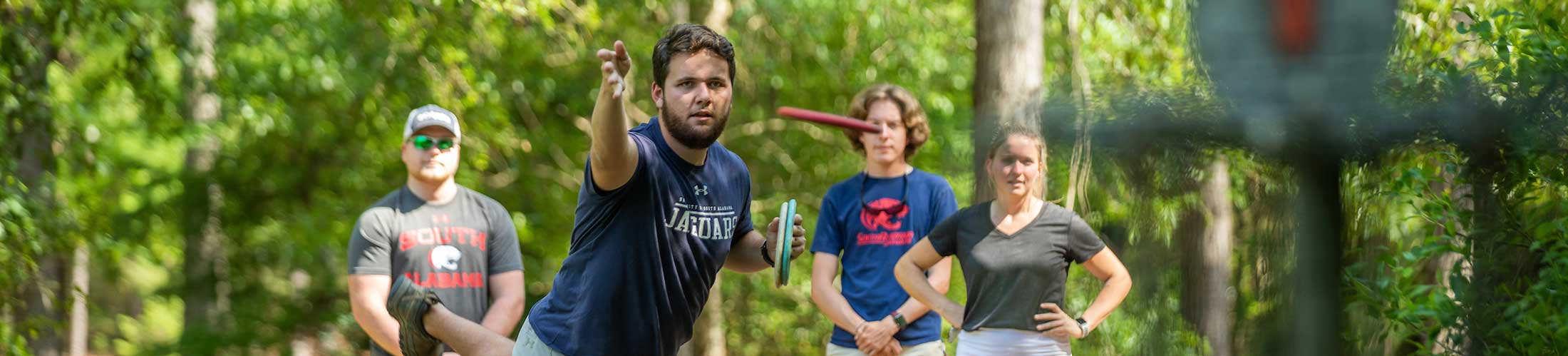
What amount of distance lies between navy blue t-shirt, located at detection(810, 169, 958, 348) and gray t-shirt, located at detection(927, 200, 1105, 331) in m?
0.68

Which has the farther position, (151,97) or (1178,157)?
(151,97)

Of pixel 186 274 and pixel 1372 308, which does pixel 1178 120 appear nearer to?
pixel 1372 308

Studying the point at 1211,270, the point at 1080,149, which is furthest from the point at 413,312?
the point at 1211,270

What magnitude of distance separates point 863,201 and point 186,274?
1148 cm

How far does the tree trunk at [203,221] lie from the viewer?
12.7m

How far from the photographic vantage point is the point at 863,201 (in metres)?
5.45

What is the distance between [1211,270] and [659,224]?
2103mm

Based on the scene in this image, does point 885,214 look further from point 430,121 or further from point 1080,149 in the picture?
point 1080,149

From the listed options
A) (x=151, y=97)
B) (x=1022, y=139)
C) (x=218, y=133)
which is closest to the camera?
(x=1022, y=139)

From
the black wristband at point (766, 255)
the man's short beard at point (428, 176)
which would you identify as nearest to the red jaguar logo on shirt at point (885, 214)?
the black wristband at point (766, 255)

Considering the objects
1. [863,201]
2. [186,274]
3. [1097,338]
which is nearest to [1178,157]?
[1097,338]

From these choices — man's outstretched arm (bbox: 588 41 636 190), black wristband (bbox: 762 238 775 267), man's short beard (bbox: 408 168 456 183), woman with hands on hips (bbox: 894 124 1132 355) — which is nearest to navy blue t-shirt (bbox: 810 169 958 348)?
woman with hands on hips (bbox: 894 124 1132 355)

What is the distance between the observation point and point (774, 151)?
14625mm

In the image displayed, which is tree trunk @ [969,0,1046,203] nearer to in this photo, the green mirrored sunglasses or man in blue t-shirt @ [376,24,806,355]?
the green mirrored sunglasses
